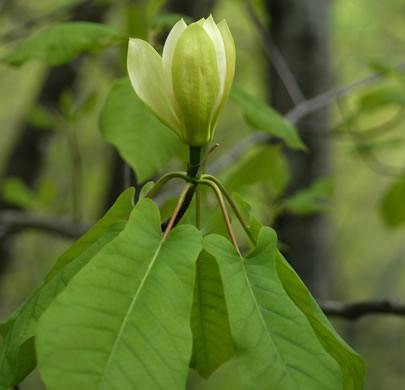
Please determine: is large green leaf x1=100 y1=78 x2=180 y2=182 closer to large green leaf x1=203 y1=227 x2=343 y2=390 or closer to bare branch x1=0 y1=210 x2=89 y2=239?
large green leaf x1=203 y1=227 x2=343 y2=390

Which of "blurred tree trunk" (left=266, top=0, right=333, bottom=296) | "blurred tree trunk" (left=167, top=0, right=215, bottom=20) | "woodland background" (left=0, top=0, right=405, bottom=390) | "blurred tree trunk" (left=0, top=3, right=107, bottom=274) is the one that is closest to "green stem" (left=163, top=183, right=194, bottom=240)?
"woodland background" (left=0, top=0, right=405, bottom=390)

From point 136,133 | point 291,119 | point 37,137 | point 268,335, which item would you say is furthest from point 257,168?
point 37,137

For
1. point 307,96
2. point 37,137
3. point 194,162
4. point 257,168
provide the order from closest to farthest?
point 194,162 → point 257,168 → point 307,96 → point 37,137

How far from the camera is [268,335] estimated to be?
36 centimetres

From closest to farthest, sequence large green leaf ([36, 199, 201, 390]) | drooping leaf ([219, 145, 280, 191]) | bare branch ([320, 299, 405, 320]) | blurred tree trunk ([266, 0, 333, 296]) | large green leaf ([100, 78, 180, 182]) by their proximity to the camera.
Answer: large green leaf ([36, 199, 201, 390]), large green leaf ([100, 78, 180, 182]), bare branch ([320, 299, 405, 320]), drooping leaf ([219, 145, 280, 191]), blurred tree trunk ([266, 0, 333, 296])

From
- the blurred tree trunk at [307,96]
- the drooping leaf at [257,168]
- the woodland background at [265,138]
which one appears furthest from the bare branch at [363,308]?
the blurred tree trunk at [307,96]

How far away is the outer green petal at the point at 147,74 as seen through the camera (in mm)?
423

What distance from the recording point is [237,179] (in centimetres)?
100

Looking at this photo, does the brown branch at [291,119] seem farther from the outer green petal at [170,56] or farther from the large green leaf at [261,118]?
the outer green petal at [170,56]

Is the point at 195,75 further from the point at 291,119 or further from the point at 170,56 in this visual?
the point at 291,119

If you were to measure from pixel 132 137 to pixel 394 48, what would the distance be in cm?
654

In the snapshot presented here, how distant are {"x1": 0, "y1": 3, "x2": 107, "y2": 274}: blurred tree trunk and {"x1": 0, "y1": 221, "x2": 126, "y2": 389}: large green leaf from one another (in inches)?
81.3

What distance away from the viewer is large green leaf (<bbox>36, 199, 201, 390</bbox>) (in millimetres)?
305

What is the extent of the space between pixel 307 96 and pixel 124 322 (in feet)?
5.91
